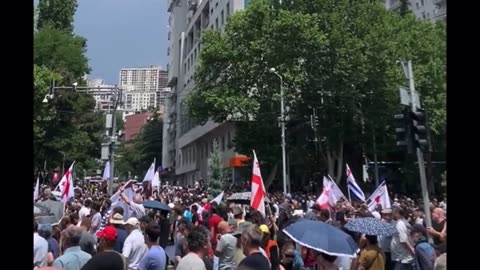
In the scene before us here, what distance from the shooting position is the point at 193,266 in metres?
5.96

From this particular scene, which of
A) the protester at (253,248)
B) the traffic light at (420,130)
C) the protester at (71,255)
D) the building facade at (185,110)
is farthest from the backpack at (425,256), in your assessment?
the building facade at (185,110)

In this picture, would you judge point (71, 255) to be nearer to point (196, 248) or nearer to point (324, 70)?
point (196, 248)

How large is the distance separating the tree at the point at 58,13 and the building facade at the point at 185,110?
15163mm

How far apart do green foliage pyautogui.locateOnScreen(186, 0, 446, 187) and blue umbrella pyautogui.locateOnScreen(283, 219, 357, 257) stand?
34.3m

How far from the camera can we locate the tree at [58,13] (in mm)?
51188


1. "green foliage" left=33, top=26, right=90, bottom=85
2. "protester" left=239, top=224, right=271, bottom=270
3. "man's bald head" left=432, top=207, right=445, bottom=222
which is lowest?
"protester" left=239, top=224, right=271, bottom=270

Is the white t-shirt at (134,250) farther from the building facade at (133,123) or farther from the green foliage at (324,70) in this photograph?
the building facade at (133,123)

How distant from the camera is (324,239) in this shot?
6598 millimetres

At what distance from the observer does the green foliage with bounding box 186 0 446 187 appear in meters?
41.1

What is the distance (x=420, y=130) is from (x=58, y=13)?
143 feet

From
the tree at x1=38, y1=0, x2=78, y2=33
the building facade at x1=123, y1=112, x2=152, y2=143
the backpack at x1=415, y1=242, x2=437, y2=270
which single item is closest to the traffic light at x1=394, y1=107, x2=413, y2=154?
the backpack at x1=415, y1=242, x2=437, y2=270

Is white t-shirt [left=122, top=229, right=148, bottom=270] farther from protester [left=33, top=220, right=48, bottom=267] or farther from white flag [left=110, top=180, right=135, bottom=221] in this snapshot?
white flag [left=110, top=180, right=135, bottom=221]

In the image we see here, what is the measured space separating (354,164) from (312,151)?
410 centimetres
